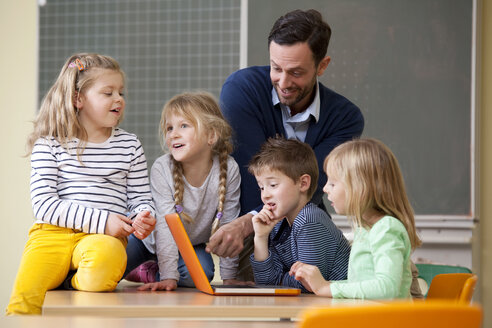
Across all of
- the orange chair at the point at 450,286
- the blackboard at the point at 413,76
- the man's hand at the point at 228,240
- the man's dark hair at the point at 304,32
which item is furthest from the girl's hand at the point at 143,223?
the blackboard at the point at 413,76

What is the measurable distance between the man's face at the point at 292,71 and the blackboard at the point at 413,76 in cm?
119

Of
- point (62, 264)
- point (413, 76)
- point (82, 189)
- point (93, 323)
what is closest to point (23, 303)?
point (62, 264)

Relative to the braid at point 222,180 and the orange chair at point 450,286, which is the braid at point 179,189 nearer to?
the braid at point 222,180

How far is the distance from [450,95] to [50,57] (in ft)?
7.58

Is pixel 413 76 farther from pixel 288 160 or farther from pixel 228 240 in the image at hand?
pixel 228 240

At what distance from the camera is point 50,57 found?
366 centimetres

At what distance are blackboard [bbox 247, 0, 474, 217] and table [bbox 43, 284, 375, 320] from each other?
215cm

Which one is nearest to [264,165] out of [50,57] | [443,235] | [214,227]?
[214,227]

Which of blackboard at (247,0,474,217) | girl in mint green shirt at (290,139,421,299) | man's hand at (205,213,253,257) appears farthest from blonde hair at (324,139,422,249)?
blackboard at (247,0,474,217)

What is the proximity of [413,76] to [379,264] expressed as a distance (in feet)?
7.29

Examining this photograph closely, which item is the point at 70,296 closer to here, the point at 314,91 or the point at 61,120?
the point at 61,120

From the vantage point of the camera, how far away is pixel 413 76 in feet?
11.1

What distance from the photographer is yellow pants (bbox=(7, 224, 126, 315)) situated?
1.55 m

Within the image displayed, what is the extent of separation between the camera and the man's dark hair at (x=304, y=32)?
2234 mm
